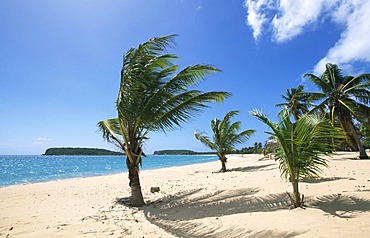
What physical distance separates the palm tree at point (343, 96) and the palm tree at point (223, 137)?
20.5 feet

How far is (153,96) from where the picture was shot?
20.1 ft

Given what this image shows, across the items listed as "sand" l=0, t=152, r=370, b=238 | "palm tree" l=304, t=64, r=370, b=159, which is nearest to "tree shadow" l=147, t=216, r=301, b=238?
"sand" l=0, t=152, r=370, b=238

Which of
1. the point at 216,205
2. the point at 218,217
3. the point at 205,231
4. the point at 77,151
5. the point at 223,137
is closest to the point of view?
the point at 205,231

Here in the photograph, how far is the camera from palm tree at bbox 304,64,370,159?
50.2 ft

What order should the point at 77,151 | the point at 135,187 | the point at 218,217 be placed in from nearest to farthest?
the point at 218,217 → the point at 135,187 → the point at 77,151

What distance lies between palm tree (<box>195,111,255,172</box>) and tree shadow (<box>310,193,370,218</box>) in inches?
427

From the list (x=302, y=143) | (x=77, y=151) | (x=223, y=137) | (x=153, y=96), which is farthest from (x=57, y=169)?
(x=77, y=151)

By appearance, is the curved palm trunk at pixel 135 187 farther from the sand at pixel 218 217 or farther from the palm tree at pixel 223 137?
the palm tree at pixel 223 137

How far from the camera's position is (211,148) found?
632 inches

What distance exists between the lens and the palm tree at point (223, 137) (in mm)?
15641

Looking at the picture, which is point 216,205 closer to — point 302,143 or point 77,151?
point 302,143

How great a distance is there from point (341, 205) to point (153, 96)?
470 centimetres

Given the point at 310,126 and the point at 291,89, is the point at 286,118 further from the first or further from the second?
the point at 291,89

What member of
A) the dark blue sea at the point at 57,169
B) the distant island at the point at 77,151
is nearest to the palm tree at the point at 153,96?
the dark blue sea at the point at 57,169
